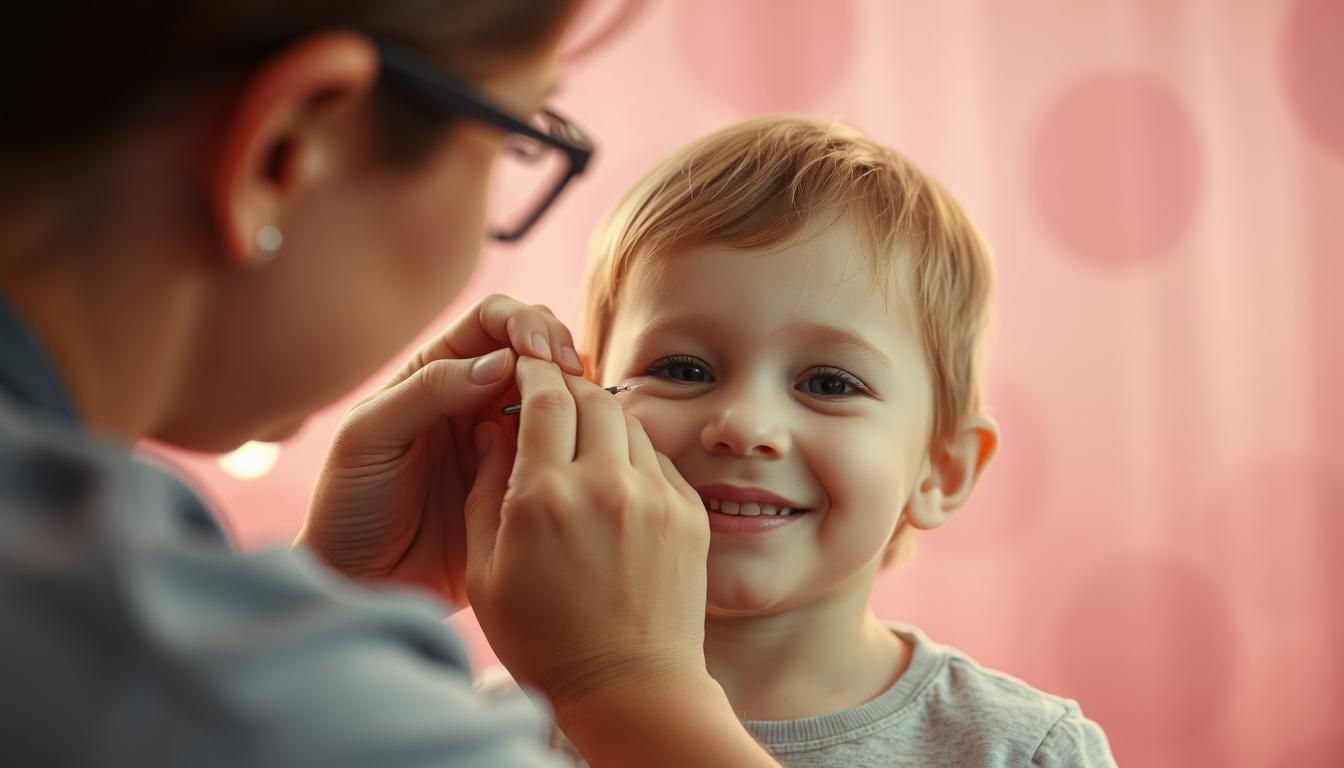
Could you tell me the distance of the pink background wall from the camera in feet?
8.25

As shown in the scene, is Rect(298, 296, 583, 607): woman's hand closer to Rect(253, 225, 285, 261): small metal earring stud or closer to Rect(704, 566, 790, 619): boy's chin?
Rect(704, 566, 790, 619): boy's chin

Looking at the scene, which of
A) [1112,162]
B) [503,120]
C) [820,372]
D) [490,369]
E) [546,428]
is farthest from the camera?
[1112,162]

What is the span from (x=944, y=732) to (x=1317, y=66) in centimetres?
195

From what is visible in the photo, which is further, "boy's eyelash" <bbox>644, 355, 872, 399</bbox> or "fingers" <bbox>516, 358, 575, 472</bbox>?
"boy's eyelash" <bbox>644, 355, 872, 399</bbox>

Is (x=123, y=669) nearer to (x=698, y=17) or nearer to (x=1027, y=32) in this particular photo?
(x=698, y=17)

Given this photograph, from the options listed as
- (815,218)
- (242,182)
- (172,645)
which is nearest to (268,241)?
(242,182)

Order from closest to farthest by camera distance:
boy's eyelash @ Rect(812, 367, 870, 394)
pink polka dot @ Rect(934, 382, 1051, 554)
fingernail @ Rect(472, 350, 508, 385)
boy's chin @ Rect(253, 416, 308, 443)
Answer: boy's chin @ Rect(253, 416, 308, 443)
fingernail @ Rect(472, 350, 508, 385)
boy's eyelash @ Rect(812, 367, 870, 394)
pink polka dot @ Rect(934, 382, 1051, 554)

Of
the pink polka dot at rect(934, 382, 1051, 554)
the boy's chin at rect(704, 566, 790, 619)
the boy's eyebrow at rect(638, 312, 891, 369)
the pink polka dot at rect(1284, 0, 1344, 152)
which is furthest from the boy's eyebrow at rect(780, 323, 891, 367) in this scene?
the pink polka dot at rect(1284, 0, 1344, 152)

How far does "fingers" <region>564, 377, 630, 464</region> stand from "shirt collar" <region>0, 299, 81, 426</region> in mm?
441

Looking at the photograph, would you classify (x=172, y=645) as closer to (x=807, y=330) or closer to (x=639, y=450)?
(x=639, y=450)

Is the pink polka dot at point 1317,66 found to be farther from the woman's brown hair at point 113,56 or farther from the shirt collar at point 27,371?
the shirt collar at point 27,371

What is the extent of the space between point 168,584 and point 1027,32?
2402 millimetres

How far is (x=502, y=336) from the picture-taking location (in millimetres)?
1181

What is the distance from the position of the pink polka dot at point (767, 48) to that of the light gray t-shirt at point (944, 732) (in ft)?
5.11
